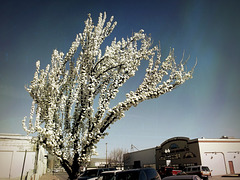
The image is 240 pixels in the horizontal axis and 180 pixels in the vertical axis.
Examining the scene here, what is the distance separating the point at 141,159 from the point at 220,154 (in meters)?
19.7

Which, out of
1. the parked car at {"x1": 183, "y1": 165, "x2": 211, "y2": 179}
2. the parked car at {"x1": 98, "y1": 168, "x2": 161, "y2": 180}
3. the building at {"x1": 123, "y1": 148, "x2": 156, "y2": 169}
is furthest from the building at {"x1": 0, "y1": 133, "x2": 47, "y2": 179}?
the building at {"x1": 123, "y1": 148, "x2": 156, "y2": 169}

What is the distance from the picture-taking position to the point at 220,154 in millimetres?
30156

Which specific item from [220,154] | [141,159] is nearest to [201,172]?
[220,154]

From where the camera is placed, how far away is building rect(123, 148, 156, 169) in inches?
1598

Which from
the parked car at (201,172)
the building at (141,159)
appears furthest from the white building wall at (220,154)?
the building at (141,159)

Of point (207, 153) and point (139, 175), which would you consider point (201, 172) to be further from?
point (139, 175)

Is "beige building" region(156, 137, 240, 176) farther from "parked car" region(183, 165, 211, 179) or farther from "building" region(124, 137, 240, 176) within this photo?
"parked car" region(183, 165, 211, 179)

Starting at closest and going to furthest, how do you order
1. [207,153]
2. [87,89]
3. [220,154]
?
[87,89], [207,153], [220,154]

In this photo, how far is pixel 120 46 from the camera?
20.1ft

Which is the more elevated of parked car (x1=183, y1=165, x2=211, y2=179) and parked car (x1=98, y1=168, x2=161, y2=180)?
parked car (x1=98, y1=168, x2=161, y2=180)

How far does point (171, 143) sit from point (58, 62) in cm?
3388

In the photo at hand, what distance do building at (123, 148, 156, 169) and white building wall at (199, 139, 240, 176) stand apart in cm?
1328

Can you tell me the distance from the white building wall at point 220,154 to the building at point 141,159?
13.3 meters

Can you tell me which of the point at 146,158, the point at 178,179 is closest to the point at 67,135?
the point at 178,179
